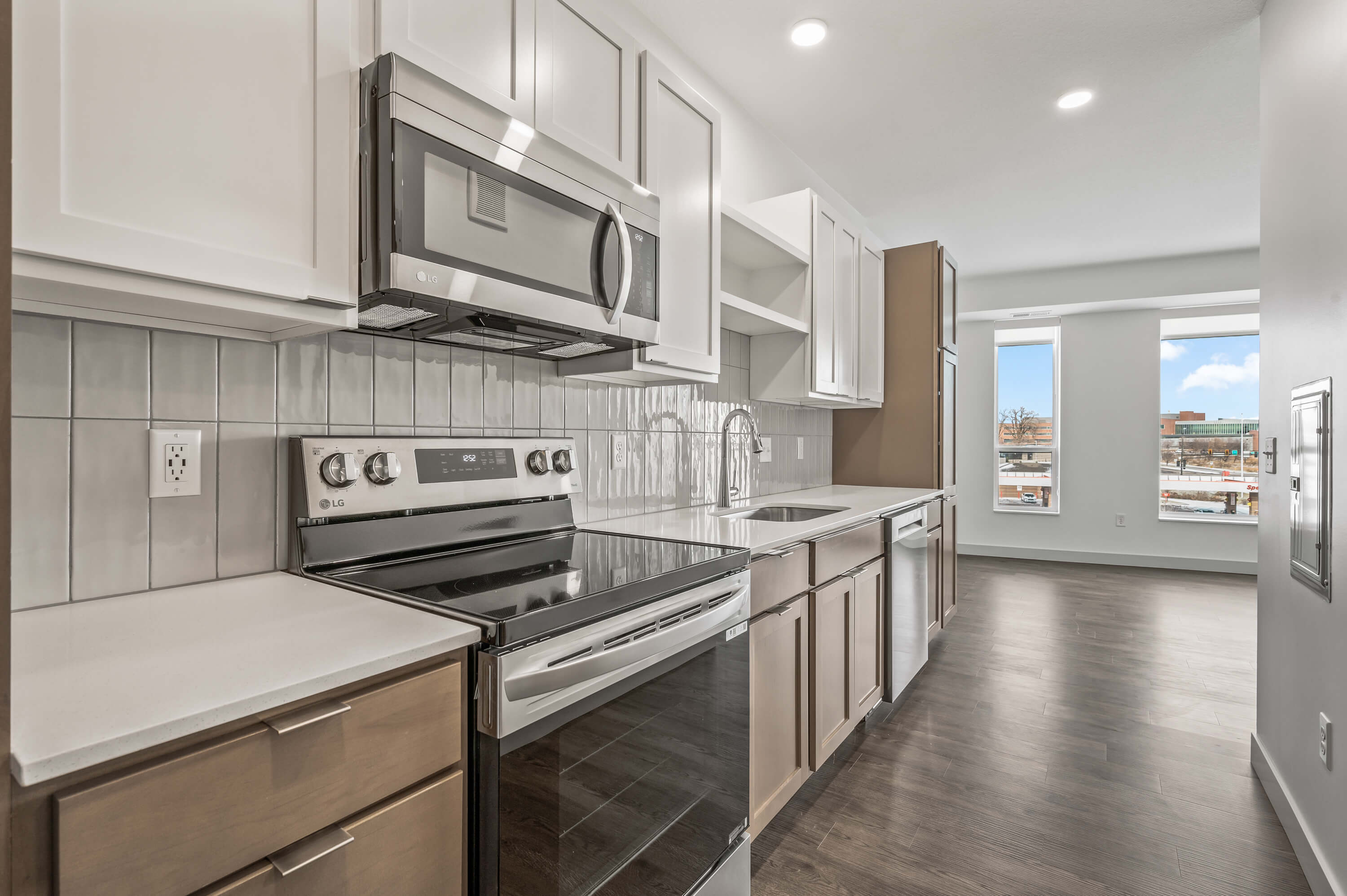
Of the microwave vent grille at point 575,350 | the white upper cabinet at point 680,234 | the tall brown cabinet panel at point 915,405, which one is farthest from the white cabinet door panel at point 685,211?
the tall brown cabinet panel at point 915,405

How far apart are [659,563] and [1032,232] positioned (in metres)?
4.89

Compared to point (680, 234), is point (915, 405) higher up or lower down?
lower down

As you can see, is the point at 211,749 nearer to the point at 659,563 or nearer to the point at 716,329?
the point at 659,563

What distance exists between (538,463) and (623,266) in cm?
57

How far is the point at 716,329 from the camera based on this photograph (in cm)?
209

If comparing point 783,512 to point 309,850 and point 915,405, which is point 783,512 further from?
point 309,850

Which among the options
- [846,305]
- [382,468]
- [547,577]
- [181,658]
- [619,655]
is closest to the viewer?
[181,658]

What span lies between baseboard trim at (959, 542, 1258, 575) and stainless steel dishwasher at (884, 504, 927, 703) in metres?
3.88

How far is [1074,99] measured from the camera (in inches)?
118

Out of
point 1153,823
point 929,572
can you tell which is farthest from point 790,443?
point 1153,823

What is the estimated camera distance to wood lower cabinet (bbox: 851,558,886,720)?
2316 millimetres

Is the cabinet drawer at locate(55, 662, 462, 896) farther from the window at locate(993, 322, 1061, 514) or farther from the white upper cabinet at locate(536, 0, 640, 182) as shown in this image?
the window at locate(993, 322, 1061, 514)

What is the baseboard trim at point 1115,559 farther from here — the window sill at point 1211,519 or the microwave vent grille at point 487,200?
the microwave vent grille at point 487,200

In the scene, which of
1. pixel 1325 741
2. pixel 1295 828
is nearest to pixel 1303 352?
pixel 1325 741
